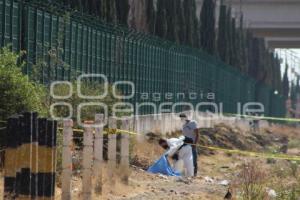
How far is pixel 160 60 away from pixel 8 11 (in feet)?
53.1

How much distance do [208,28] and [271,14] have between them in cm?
1163

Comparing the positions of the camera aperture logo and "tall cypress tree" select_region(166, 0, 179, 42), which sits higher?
"tall cypress tree" select_region(166, 0, 179, 42)

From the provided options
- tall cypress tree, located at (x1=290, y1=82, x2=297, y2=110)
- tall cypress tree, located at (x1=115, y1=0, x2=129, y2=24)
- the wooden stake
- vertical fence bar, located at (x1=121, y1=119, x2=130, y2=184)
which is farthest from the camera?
tall cypress tree, located at (x1=290, y1=82, x2=297, y2=110)

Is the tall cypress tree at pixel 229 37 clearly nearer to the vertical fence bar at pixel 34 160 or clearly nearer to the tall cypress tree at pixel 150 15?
the tall cypress tree at pixel 150 15

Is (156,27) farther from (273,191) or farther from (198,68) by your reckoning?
(273,191)

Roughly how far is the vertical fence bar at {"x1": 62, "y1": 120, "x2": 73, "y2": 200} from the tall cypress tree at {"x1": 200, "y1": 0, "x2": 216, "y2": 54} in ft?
132

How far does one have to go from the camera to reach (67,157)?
41.6 ft

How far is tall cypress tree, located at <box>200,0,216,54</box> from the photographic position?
176ft

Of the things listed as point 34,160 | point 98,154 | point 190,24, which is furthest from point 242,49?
point 34,160

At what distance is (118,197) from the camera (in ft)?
48.9

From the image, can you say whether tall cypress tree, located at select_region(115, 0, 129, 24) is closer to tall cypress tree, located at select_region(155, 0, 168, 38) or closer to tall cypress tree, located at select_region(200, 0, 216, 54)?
tall cypress tree, located at select_region(155, 0, 168, 38)

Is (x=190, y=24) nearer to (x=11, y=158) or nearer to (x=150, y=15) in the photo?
(x=150, y=15)

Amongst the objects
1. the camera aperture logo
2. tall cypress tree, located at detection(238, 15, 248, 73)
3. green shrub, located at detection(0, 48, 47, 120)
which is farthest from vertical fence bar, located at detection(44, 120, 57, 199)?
tall cypress tree, located at detection(238, 15, 248, 73)

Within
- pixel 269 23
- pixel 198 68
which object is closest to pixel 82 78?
pixel 198 68
